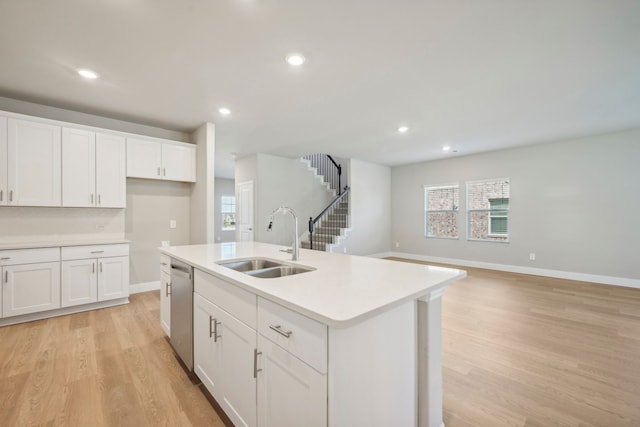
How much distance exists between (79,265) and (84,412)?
2285mm

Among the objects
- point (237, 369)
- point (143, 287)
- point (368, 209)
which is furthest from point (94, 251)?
point (368, 209)

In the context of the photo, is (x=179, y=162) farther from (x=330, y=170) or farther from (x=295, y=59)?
(x=330, y=170)

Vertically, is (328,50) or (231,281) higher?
(328,50)

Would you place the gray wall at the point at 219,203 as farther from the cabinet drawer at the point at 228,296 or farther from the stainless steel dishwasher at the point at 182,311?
the cabinet drawer at the point at 228,296

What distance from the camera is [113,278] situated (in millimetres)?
3635

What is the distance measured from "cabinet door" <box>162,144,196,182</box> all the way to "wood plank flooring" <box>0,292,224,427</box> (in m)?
2.15

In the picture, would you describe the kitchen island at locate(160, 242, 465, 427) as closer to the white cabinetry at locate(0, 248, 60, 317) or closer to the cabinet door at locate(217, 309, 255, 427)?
the cabinet door at locate(217, 309, 255, 427)

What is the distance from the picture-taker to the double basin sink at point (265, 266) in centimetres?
198

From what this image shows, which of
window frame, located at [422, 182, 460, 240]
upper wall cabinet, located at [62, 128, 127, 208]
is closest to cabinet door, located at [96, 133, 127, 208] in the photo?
upper wall cabinet, located at [62, 128, 127, 208]

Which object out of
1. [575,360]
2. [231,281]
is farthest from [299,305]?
[575,360]

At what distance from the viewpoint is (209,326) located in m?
1.81

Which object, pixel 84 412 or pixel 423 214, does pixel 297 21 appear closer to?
pixel 84 412

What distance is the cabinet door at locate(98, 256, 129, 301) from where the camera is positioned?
11.6ft

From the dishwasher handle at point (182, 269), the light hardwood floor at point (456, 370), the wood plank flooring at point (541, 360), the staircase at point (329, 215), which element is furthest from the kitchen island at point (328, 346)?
the staircase at point (329, 215)
